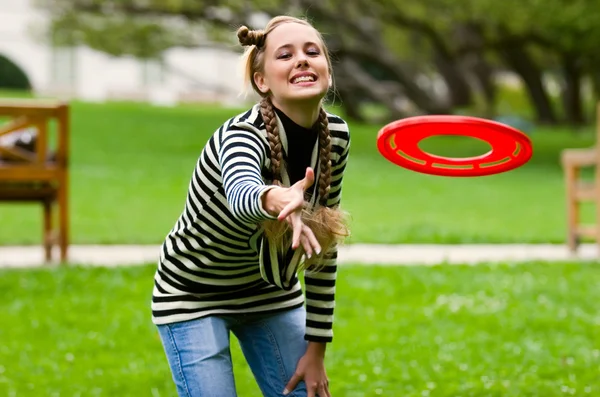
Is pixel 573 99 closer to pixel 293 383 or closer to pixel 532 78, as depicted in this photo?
pixel 532 78

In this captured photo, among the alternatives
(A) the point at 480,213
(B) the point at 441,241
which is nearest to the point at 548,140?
(A) the point at 480,213

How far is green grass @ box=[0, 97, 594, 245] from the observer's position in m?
11.8

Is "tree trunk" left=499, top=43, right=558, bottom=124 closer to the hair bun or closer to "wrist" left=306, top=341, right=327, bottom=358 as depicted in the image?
"wrist" left=306, top=341, right=327, bottom=358

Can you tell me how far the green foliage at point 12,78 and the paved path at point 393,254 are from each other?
23240mm

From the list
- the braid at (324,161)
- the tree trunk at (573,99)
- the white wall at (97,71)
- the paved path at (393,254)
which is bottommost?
the white wall at (97,71)

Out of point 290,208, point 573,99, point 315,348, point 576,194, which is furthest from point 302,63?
point 573,99

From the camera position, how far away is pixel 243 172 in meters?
2.94

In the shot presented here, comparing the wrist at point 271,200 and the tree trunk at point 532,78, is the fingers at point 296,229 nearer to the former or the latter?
the wrist at point 271,200

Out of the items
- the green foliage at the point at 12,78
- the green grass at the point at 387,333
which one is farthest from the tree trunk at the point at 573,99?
the green grass at the point at 387,333

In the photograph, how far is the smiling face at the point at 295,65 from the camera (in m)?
3.21

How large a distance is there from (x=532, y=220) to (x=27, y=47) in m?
39.9

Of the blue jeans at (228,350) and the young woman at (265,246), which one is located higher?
the young woman at (265,246)

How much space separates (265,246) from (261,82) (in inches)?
20.1

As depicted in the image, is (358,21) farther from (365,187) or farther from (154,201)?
(154,201)
